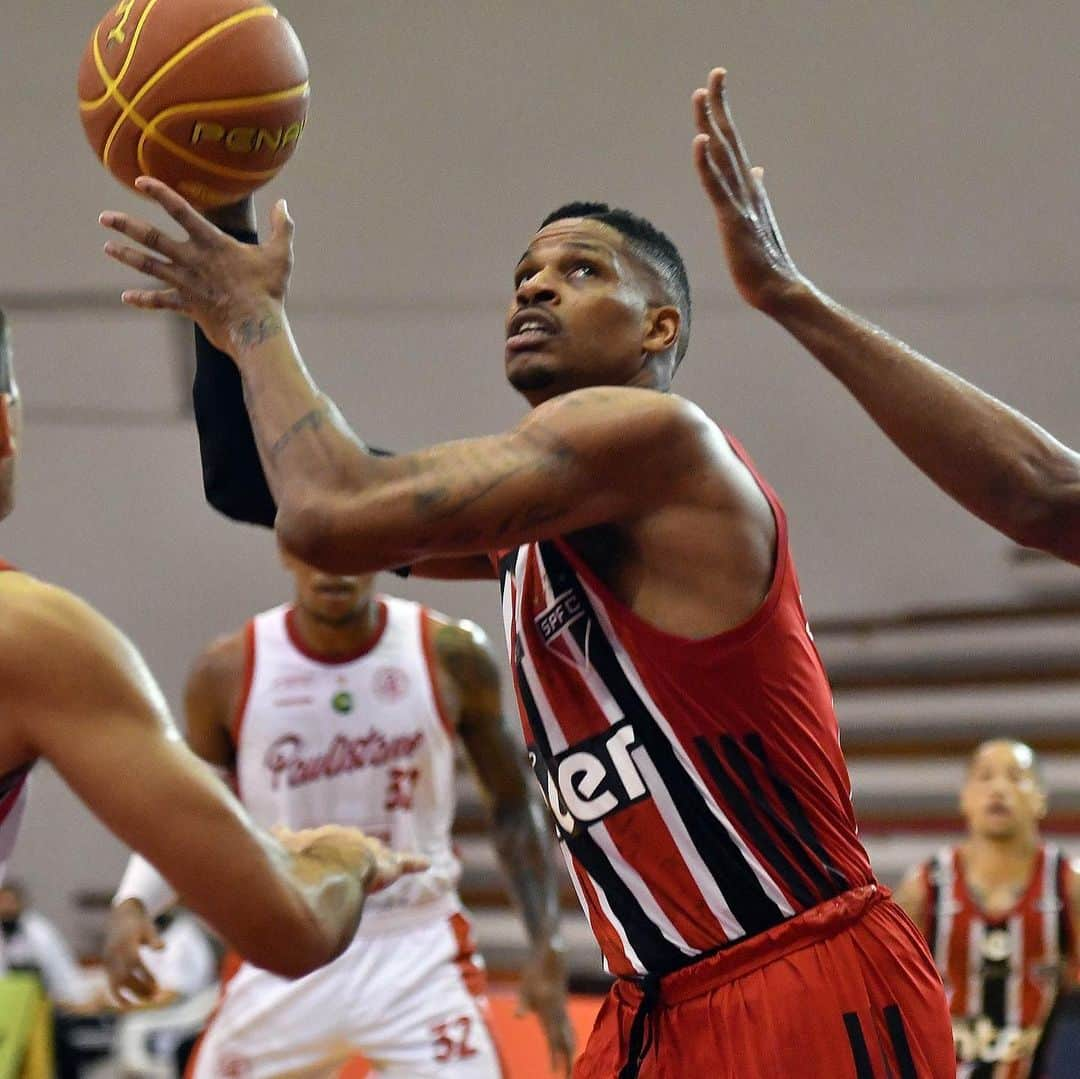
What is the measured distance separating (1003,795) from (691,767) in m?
4.43

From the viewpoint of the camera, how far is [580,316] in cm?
296

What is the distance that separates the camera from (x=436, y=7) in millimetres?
9414

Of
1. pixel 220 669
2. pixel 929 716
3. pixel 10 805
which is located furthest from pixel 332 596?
pixel 929 716

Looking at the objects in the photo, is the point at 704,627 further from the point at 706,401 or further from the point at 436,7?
the point at 436,7

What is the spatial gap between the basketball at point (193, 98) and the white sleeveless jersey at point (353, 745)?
2.54m

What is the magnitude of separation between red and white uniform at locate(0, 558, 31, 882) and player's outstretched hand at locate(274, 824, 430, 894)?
1.22 feet

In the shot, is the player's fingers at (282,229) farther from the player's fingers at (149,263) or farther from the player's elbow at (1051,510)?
the player's elbow at (1051,510)

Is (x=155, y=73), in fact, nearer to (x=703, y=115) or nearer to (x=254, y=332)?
(x=254, y=332)

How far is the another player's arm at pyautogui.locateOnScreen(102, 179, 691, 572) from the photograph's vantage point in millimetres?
2480

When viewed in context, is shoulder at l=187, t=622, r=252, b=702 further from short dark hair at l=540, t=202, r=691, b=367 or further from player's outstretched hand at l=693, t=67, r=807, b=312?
player's outstretched hand at l=693, t=67, r=807, b=312

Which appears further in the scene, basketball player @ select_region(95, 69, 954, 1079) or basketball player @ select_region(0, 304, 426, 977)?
basketball player @ select_region(95, 69, 954, 1079)

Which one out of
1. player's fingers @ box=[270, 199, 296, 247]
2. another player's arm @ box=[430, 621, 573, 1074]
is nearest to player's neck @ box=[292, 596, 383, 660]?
another player's arm @ box=[430, 621, 573, 1074]

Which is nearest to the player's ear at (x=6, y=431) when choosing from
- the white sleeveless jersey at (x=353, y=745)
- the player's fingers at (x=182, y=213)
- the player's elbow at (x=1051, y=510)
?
the player's fingers at (x=182, y=213)

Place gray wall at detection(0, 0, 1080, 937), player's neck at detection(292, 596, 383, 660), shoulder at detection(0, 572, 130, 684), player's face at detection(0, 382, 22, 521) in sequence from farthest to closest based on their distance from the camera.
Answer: gray wall at detection(0, 0, 1080, 937) → player's neck at detection(292, 596, 383, 660) → player's face at detection(0, 382, 22, 521) → shoulder at detection(0, 572, 130, 684)
